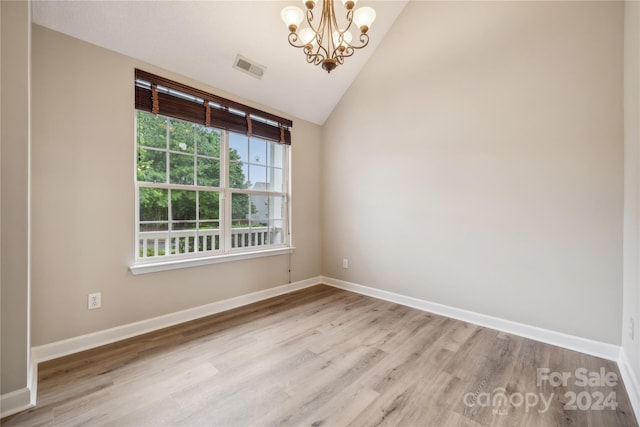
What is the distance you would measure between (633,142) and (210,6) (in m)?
3.33

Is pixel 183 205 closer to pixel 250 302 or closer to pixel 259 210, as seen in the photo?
pixel 259 210

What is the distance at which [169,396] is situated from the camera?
5.52ft

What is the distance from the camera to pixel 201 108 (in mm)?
2824

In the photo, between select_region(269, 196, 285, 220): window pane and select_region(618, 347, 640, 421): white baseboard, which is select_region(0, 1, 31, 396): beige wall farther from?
select_region(618, 347, 640, 421): white baseboard

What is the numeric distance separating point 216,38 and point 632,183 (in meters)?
3.47

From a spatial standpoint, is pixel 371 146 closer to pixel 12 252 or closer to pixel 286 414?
pixel 286 414

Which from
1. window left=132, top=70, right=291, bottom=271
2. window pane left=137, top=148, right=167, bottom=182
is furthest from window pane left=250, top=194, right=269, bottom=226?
window pane left=137, top=148, right=167, bottom=182

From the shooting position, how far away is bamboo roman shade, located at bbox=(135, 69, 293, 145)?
98.1 inches

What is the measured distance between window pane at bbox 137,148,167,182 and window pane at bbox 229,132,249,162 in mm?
727

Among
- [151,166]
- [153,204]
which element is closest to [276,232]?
[153,204]

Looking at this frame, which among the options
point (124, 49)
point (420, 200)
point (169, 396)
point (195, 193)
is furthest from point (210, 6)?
point (169, 396)

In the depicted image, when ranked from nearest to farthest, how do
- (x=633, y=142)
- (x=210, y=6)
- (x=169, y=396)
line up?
(x=169, y=396) < (x=633, y=142) < (x=210, y=6)

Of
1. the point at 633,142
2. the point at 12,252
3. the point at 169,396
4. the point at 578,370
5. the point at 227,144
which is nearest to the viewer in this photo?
the point at 12,252

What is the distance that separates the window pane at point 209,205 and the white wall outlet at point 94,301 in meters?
1.03
